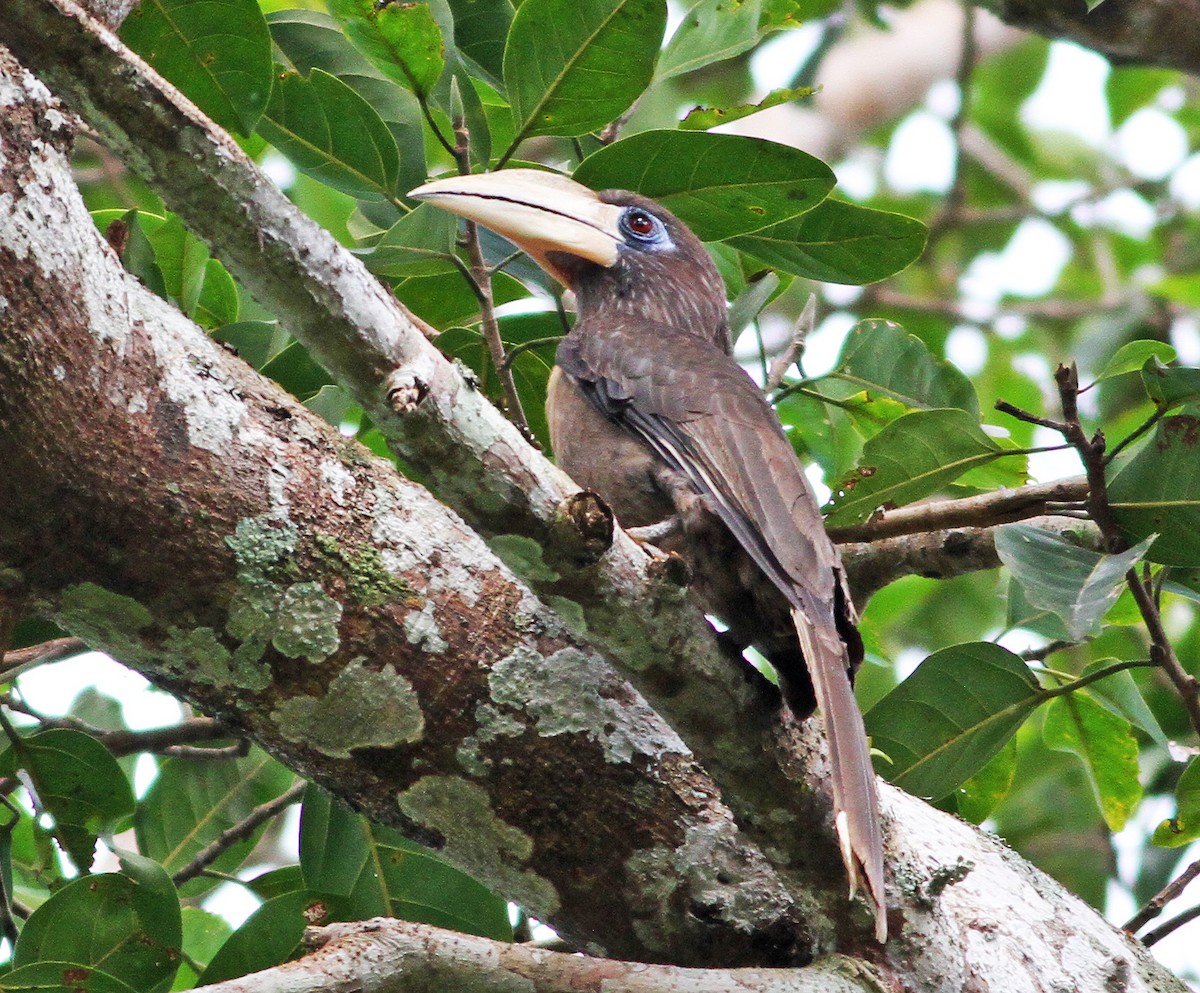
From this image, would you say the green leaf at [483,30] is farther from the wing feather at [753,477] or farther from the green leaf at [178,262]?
the green leaf at [178,262]

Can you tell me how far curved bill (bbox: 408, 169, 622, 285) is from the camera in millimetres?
2820

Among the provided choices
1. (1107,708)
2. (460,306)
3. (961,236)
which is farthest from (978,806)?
(961,236)

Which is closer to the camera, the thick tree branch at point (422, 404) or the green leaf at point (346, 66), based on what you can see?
the thick tree branch at point (422, 404)

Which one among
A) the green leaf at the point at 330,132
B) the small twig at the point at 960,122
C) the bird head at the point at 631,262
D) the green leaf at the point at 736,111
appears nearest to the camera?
the green leaf at the point at 330,132

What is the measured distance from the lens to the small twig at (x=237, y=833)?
3.08 meters

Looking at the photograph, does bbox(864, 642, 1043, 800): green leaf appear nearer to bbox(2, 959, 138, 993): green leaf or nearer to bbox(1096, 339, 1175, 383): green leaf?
bbox(1096, 339, 1175, 383): green leaf

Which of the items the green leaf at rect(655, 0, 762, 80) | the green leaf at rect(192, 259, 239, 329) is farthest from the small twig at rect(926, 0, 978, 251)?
the green leaf at rect(192, 259, 239, 329)

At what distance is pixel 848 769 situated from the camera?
2.15m

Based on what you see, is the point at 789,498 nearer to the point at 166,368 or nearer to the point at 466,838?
the point at 466,838

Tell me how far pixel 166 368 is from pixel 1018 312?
5.78m

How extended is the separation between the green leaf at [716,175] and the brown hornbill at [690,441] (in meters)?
0.19

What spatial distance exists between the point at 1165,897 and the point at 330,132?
89.5 inches

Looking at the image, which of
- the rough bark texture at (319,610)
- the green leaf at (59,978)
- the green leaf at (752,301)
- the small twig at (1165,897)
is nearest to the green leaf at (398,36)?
the rough bark texture at (319,610)

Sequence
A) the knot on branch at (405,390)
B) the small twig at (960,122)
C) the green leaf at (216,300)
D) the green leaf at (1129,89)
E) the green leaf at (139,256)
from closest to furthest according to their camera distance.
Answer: the knot on branch at (405,390) → the green leaf at (139,256) → the green leaf at (216,300) → the small twig at (960,122) → the green leaf at (1129,89)
